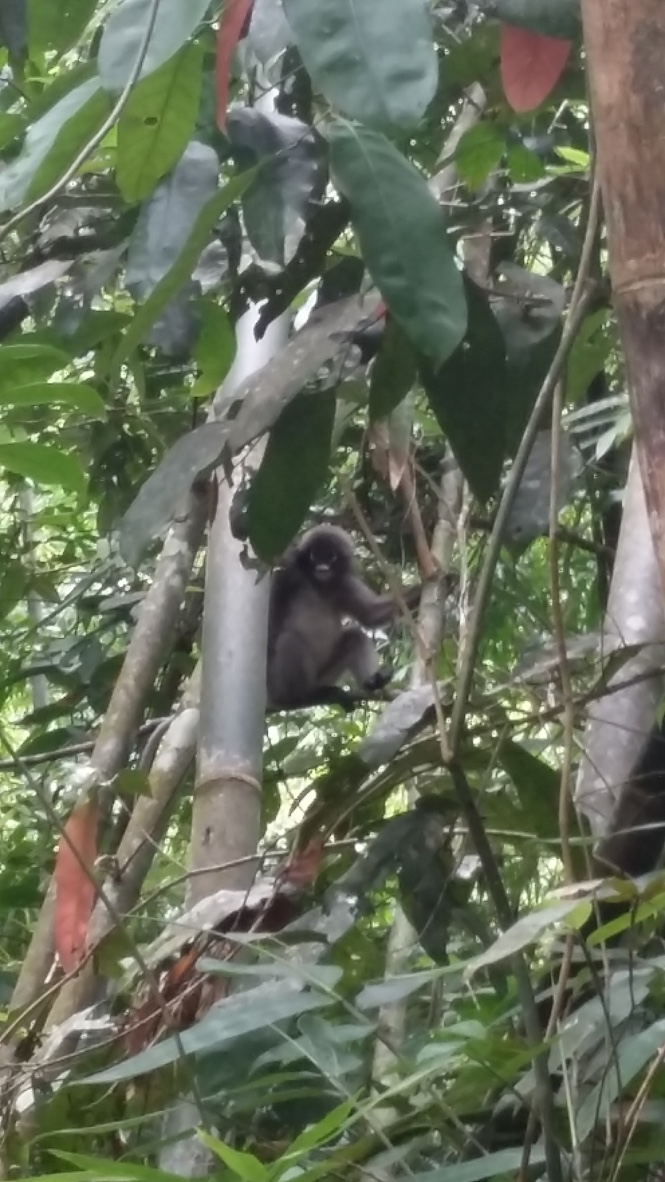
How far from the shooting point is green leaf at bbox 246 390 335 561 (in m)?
1.10

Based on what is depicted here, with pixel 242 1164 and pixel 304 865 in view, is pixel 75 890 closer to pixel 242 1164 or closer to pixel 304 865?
pixel 304 865

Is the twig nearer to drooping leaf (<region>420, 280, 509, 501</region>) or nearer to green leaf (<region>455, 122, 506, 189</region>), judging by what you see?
drooping leaf (<region>420, 280, 509, 501</region>)

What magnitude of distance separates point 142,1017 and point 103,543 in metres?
1.83

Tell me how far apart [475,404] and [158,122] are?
31 centimetres

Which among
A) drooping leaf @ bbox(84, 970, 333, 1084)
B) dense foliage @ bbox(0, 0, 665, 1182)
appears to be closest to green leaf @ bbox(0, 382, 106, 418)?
dense foliage @ bbox(0, 0, 665, 1182)

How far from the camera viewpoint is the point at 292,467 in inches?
43.7

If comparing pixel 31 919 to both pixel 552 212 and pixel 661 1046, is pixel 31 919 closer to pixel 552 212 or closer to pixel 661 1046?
pixel 552 212

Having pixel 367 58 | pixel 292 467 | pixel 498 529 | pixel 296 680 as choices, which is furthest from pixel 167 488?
pixel 296 680

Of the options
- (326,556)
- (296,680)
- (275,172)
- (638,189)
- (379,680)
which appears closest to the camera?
(638,189)

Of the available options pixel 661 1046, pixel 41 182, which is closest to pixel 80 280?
pixel 41 182

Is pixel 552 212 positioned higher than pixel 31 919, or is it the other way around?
pixel 552 212

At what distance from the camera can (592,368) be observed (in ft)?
4.46

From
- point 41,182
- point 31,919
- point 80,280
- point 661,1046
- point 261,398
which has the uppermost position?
point 80,280

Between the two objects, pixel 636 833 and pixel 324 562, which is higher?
pixel 324 562
